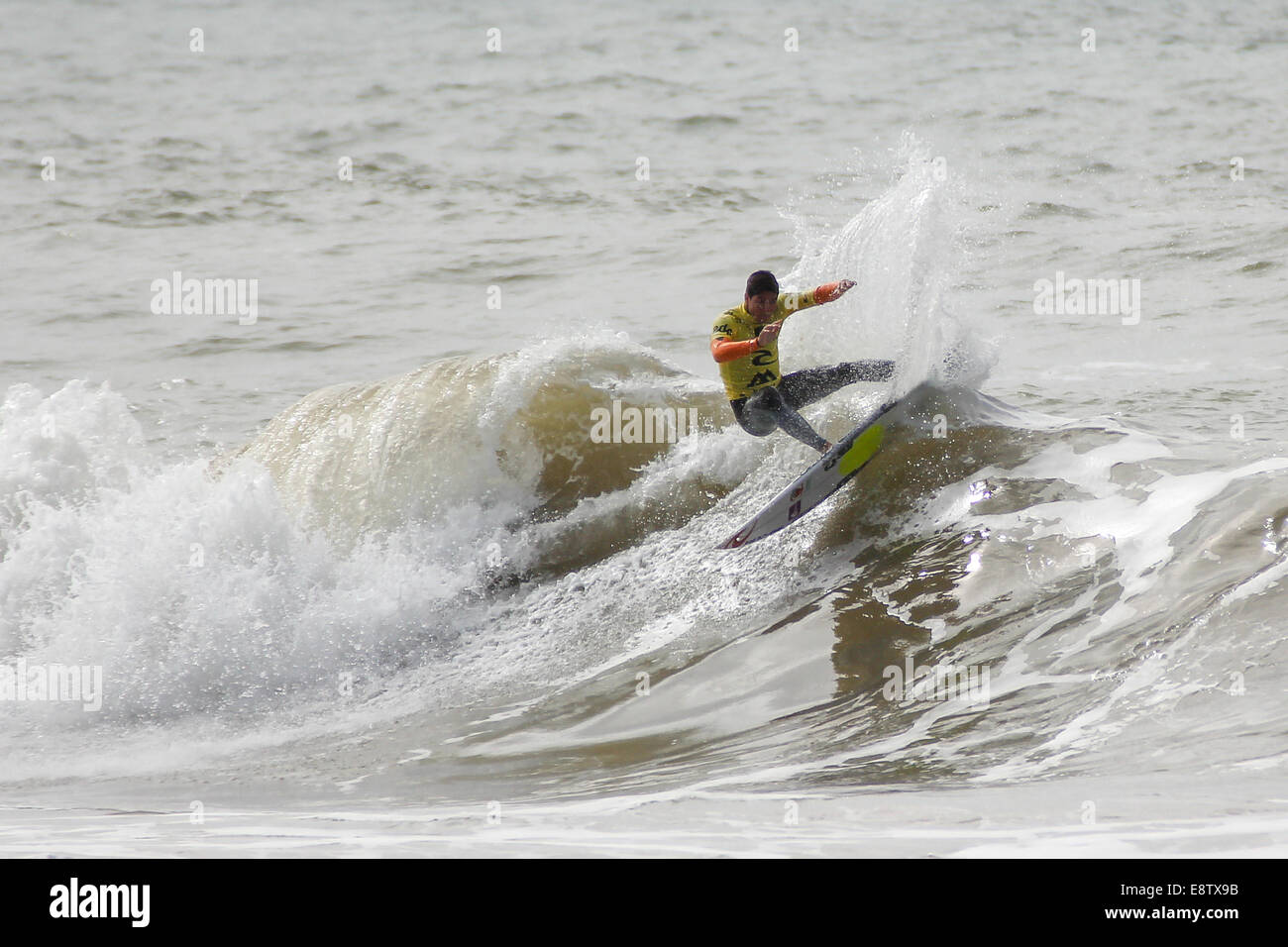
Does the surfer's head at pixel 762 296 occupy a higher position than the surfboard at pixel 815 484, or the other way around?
the surfer's head at pixel 762 296

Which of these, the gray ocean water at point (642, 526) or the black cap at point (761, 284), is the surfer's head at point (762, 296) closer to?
the black cap at point (761, 284)

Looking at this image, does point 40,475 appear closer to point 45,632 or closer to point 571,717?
point 45,632

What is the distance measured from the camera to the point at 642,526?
8430mm

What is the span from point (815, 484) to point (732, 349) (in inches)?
A: 36.5

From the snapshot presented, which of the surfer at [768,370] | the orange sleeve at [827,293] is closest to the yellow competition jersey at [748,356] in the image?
the surfer at [768,370]

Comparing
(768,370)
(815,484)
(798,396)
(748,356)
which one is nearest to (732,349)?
(748,356)

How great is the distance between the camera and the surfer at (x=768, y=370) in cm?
732

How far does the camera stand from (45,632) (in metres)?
7.78

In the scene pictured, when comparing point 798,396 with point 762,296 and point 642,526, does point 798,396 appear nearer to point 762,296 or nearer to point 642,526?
point 762,296

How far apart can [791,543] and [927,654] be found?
169 cm

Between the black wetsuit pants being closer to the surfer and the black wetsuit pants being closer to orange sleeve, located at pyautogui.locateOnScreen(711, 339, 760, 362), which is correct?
the surfer

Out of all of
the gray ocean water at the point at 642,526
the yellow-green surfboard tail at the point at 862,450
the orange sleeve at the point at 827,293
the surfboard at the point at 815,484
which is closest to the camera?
the gray ocean water at the point at 642,526

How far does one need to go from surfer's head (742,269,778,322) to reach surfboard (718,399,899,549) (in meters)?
0.87

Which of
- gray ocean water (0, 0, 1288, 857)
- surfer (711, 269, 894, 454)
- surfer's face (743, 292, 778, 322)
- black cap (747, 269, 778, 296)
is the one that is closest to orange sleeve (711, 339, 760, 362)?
surfer (711, 269, 894, 454)
